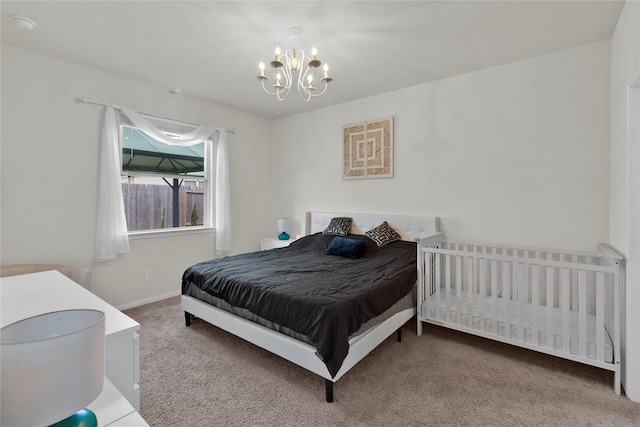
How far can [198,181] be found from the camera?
4.32 metres

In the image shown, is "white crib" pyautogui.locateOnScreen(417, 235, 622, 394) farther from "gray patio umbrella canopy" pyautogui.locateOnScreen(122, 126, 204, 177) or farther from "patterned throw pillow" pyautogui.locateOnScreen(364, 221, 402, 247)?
"gray patio umbrella canopy" pyautogui.locateOnScreen(122, 126, 204, 177)

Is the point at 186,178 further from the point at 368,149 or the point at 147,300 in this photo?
the point at 368,149

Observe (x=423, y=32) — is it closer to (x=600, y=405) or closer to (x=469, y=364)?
(x=469, y=364)

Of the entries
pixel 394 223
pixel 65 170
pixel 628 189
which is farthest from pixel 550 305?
pixel 65 170

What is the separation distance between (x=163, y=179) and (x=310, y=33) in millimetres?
2681

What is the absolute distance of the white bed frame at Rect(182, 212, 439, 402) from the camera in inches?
76.9

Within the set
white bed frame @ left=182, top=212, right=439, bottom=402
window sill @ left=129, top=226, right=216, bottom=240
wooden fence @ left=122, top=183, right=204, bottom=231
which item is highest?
wooden fence @ left=122, top=183, right=204, bottom=231

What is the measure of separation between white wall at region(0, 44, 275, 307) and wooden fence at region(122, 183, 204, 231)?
251 mm

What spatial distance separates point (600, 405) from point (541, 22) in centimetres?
272

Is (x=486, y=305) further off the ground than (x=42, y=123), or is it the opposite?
(x=42, y=123)

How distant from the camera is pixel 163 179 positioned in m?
3.97

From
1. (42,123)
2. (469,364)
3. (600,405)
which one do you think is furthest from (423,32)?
(42,123)

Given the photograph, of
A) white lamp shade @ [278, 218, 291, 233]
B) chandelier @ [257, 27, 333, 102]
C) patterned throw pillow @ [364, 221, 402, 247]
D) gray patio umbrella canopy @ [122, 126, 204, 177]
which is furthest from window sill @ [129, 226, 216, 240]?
patterned throw pillow @ [364, 221, 402, 247]

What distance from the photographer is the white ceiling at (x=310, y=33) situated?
2172mm
